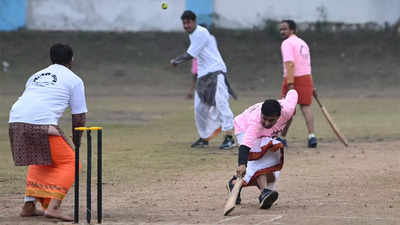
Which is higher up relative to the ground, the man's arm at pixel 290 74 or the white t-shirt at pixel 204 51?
the white t-shirt at pixel 204 51

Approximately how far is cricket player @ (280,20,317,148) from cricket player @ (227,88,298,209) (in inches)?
186

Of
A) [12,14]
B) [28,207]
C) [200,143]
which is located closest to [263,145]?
[28,207]

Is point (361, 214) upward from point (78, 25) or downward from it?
downward

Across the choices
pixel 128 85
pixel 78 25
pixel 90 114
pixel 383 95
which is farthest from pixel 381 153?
pixel 78 25

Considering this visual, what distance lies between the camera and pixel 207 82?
44.2 ft

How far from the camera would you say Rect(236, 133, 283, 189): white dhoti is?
8.13 m

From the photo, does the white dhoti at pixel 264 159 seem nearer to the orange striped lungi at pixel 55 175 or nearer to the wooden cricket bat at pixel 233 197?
the wooden cricket bat at pixel 233 197

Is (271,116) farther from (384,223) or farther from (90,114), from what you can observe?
(90,114)

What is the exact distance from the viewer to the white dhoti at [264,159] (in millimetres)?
8133

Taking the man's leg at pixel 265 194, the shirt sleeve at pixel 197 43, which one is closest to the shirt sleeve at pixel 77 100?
the man's leg at pixel 265 194

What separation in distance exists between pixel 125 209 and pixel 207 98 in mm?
5596

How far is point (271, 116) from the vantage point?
25.5 ft

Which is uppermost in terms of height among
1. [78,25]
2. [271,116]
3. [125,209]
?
[78,25]

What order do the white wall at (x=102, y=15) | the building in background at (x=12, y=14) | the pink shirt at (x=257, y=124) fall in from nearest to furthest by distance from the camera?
the pink shirt at (x=257, y=124)
the white wall at (x=102, y=15)
the building in background at (x=12, y=14)
